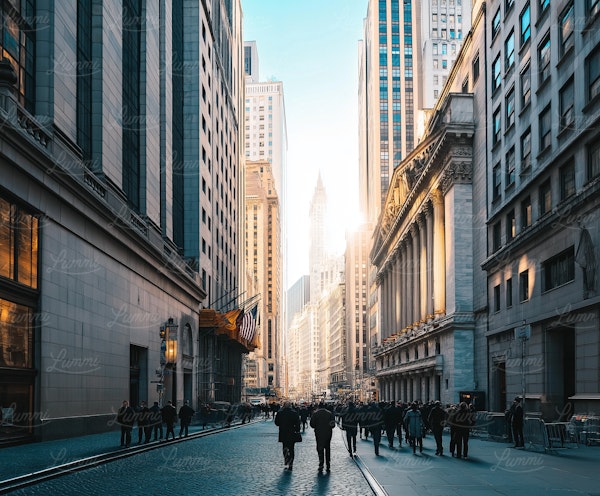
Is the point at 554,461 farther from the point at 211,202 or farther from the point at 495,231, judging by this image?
the point at 211,202

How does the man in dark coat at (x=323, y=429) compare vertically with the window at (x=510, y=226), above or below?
below

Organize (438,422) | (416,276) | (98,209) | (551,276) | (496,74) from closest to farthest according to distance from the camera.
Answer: (438,422) → (98,209) → (551,276) → (496,74) → (416,276)

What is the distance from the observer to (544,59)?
35781 millimetres

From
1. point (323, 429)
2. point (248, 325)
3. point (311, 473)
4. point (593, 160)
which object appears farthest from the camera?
point (248, 325)

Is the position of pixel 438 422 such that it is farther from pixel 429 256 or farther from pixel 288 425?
pixel 429 256

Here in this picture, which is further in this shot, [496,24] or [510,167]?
[496,24]

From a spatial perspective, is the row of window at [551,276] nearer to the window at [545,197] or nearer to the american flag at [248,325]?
the window at [545,197]

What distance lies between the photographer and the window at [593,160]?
2827cm

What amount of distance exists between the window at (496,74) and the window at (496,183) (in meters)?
5.01

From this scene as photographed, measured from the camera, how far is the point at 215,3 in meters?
80.6

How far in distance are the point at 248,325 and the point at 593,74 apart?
41165 millimetres

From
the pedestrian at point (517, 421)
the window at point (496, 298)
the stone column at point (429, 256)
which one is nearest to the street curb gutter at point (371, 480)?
the pedestrian at point (517, 421)

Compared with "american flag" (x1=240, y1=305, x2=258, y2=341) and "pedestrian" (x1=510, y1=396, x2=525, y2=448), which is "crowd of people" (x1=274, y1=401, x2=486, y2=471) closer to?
"pedestrian" (x1=510, y1=396, x2=525, y2=448)

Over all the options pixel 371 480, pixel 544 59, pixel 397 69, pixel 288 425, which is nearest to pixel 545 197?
pixel 544 59
